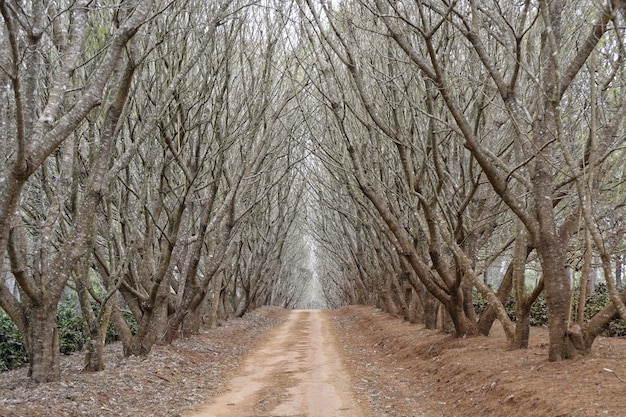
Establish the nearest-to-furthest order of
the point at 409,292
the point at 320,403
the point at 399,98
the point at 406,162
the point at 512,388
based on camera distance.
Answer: the point at 512,388, the point at 320,403, the point at 406,162, the point at 399,98, the point at 409,292

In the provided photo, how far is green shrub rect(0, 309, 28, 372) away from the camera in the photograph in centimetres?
1220

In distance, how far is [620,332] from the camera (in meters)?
11.7

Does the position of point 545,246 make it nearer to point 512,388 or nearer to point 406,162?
point 512,388

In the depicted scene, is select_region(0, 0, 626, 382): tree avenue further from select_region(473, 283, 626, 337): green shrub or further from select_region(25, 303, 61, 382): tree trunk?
select_region(473, 283, 626, 337): green shrub

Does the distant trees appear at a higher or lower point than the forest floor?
higher

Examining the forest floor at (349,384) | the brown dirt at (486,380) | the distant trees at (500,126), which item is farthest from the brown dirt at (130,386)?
the distant trees at (500,126)

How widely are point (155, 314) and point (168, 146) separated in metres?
3.66

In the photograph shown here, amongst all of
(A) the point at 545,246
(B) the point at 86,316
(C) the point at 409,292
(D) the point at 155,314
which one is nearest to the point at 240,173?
(D) the point at 155,314

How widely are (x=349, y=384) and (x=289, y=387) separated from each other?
1128 mm

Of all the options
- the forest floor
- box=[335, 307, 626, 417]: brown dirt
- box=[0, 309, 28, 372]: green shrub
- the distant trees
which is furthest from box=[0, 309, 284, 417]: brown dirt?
the distant trees

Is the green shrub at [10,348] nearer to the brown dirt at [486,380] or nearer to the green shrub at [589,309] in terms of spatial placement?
the brown dirt at [486,380]

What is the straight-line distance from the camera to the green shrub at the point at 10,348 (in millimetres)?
12203

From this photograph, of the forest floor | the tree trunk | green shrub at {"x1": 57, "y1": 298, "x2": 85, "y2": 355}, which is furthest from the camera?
green shrub at {"x1": 57, "y1": 298, "x2": 85, "y2": 355}

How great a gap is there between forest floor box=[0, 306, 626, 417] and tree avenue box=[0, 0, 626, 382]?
1.95 ft
